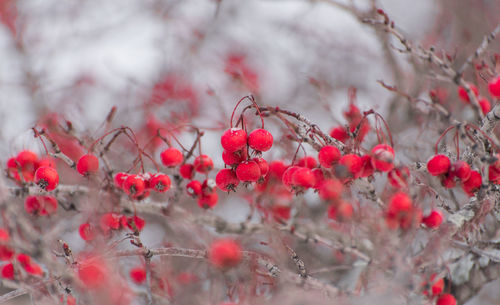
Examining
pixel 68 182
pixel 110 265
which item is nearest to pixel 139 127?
pixel 68 182

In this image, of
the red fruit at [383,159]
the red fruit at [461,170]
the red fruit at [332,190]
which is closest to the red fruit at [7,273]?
the red fruit at [332,190]

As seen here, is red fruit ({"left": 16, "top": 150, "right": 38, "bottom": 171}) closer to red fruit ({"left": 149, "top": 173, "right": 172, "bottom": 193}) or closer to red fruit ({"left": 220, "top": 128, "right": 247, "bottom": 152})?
red fruit ({"left": 149, "top": 173, "right": 172, "bottom": 193})

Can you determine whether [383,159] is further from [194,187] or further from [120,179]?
[120,179]

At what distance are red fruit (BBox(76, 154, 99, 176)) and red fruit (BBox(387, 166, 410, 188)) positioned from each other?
1.75m

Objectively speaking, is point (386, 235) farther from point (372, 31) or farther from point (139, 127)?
point (139, 127)

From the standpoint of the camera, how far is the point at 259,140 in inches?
88.0

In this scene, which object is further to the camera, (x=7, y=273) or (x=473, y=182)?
(x=7, y=273)

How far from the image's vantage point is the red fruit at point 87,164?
2.56m

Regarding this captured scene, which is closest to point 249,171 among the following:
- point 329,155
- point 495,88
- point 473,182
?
point 329,155

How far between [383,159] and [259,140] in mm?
644

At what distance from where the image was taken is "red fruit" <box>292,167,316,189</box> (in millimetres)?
2158

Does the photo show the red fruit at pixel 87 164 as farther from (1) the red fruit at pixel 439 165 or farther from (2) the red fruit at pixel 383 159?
(1) the red fruit at pixel 439 165

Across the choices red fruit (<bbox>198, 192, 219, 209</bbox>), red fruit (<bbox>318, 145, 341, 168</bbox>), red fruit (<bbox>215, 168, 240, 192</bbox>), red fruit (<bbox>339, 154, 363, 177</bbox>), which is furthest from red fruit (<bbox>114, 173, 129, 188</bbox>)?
red fruit (<bbox>339, 154, 363, 177</bbox>)

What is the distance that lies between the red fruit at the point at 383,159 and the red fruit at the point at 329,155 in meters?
0.19
